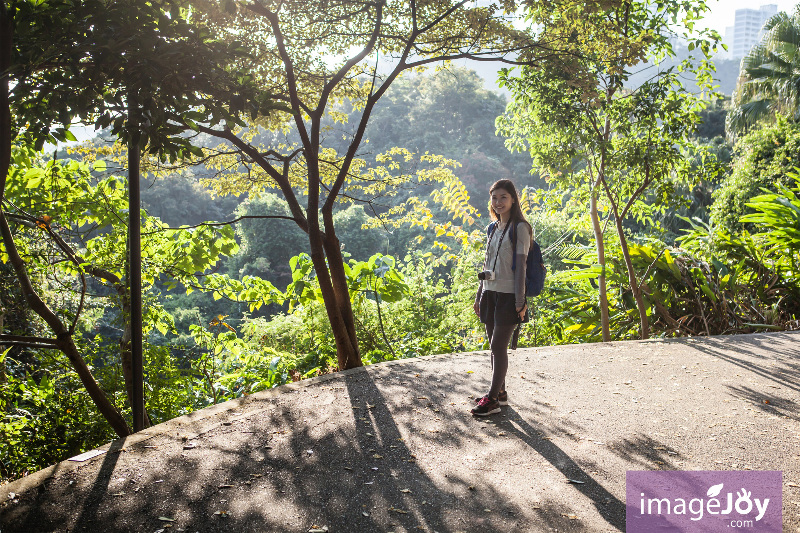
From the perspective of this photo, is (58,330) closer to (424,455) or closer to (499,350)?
(424,455)

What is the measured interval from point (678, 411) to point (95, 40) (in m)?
4.13

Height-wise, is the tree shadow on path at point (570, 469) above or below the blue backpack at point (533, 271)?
below

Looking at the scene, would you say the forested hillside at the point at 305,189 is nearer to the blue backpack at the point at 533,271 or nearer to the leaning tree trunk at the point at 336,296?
the leaning tree trunk at the point at 336,296

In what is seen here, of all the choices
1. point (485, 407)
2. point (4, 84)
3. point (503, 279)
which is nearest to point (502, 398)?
point (485, 407)

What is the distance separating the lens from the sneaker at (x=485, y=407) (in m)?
3.85

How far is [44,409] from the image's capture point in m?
4.34

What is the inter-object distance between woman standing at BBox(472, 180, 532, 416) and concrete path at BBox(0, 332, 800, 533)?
38 centimetres

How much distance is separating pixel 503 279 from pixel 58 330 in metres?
3.12

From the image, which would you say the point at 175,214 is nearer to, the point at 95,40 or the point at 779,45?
the point at 779,45

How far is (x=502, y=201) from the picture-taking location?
377 cm

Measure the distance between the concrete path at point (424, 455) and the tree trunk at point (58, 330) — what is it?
68cm

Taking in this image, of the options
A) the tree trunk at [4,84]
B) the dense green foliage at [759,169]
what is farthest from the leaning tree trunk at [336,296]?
the dense green foliage at [759,169]

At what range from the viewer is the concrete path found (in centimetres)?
252

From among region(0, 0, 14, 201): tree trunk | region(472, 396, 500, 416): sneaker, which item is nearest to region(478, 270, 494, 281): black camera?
region(472, 396, 500, 416): sneaker
